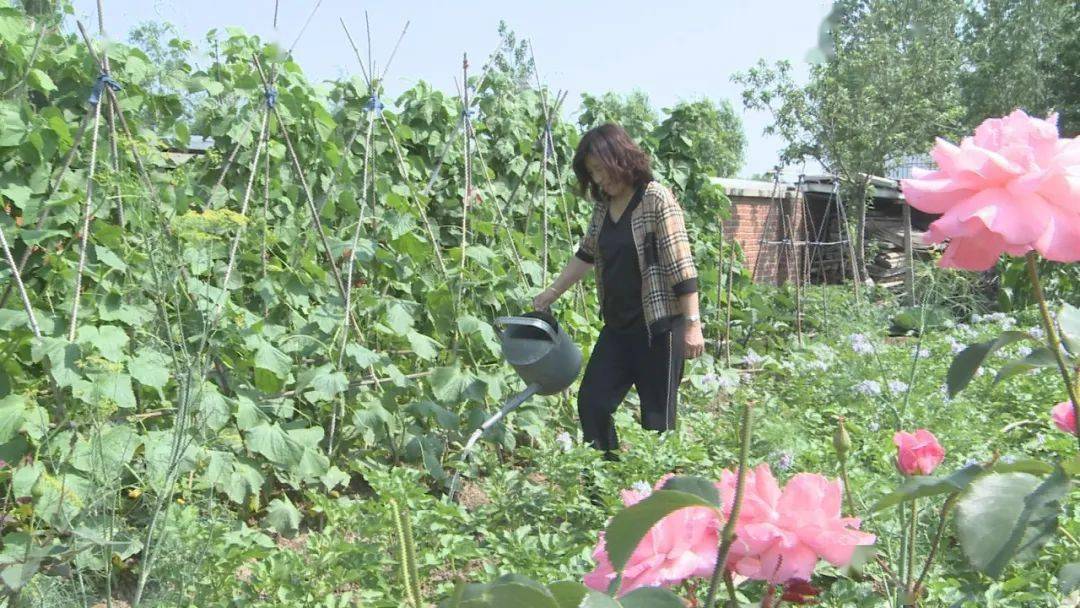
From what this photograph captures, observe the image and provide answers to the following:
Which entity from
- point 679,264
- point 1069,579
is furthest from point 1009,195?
point 679,264

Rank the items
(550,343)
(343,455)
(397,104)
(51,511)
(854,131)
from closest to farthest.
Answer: (51,511) → (550,343) → (343,455) → (397,104) → (854,131)

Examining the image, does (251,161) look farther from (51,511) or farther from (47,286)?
(51,511)

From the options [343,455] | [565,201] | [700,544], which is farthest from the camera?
[565,201]

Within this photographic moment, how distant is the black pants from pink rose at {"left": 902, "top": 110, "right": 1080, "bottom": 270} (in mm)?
2654

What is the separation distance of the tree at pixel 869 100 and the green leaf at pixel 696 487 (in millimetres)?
17699

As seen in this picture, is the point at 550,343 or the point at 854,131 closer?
the point at 550,343

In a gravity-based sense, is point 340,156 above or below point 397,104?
below

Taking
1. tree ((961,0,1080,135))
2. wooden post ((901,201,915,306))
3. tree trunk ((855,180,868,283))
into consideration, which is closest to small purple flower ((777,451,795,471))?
wooden post ((901,201,915,306))

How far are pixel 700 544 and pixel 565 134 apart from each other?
17.4 ft

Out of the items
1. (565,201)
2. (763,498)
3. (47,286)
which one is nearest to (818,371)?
(565,201)

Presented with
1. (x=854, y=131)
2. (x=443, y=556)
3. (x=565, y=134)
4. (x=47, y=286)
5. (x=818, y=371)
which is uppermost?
(x=854, y=131)

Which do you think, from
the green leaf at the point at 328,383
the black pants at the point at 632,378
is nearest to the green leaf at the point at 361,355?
the green leaf at the point at 328,383

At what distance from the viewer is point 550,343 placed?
10.2ft

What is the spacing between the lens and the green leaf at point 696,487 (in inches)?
21.2
